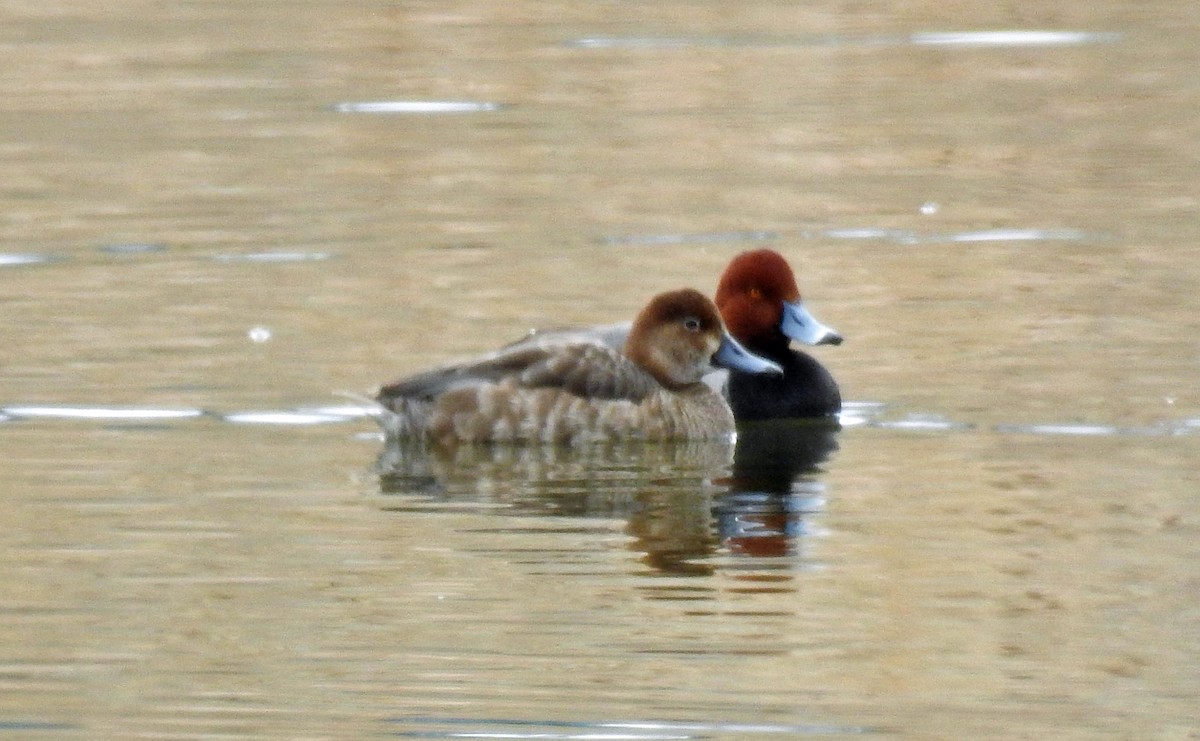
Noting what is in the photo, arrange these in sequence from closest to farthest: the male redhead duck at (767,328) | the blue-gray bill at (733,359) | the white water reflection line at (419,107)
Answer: the blue-gray bill at (733,359) < the male redhead duck at (767,328) < the white water reflection line at (419,107)

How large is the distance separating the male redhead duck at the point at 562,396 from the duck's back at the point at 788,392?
0.40m

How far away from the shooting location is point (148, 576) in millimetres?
6922

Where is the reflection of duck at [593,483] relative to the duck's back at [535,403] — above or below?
below

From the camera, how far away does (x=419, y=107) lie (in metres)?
16.7

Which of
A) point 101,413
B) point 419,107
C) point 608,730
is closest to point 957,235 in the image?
point 101,413

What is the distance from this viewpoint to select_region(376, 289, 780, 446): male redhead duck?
880 cm

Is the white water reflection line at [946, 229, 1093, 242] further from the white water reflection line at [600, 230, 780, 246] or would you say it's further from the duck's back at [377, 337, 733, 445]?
the duck's back at [377, 337, 733, 445]

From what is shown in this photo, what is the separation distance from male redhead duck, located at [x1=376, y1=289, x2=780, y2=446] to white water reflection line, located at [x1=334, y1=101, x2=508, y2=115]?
7.64 metres

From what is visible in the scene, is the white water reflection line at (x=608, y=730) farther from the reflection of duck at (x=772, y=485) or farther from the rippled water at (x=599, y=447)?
the reflection of duck at (x=772, y=485)

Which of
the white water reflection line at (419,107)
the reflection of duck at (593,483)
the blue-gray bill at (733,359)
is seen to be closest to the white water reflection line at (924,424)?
the blue-gray bill at (733,359)

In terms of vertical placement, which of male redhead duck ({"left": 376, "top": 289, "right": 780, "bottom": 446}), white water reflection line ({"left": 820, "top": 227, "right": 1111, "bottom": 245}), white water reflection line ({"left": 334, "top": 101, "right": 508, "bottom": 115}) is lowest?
male redhead duck ({"left": 376, "top": 289, "right": 780, "bottom": 446})

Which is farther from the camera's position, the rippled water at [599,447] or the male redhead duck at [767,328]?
the male redhead duck at [767,328]

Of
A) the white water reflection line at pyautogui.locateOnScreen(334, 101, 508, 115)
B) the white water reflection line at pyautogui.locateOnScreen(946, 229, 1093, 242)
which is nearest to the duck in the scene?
the white water reflection line at pyautogui.locateOnScreen(946, 229, 1093, 242)

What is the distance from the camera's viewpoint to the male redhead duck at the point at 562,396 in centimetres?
880
